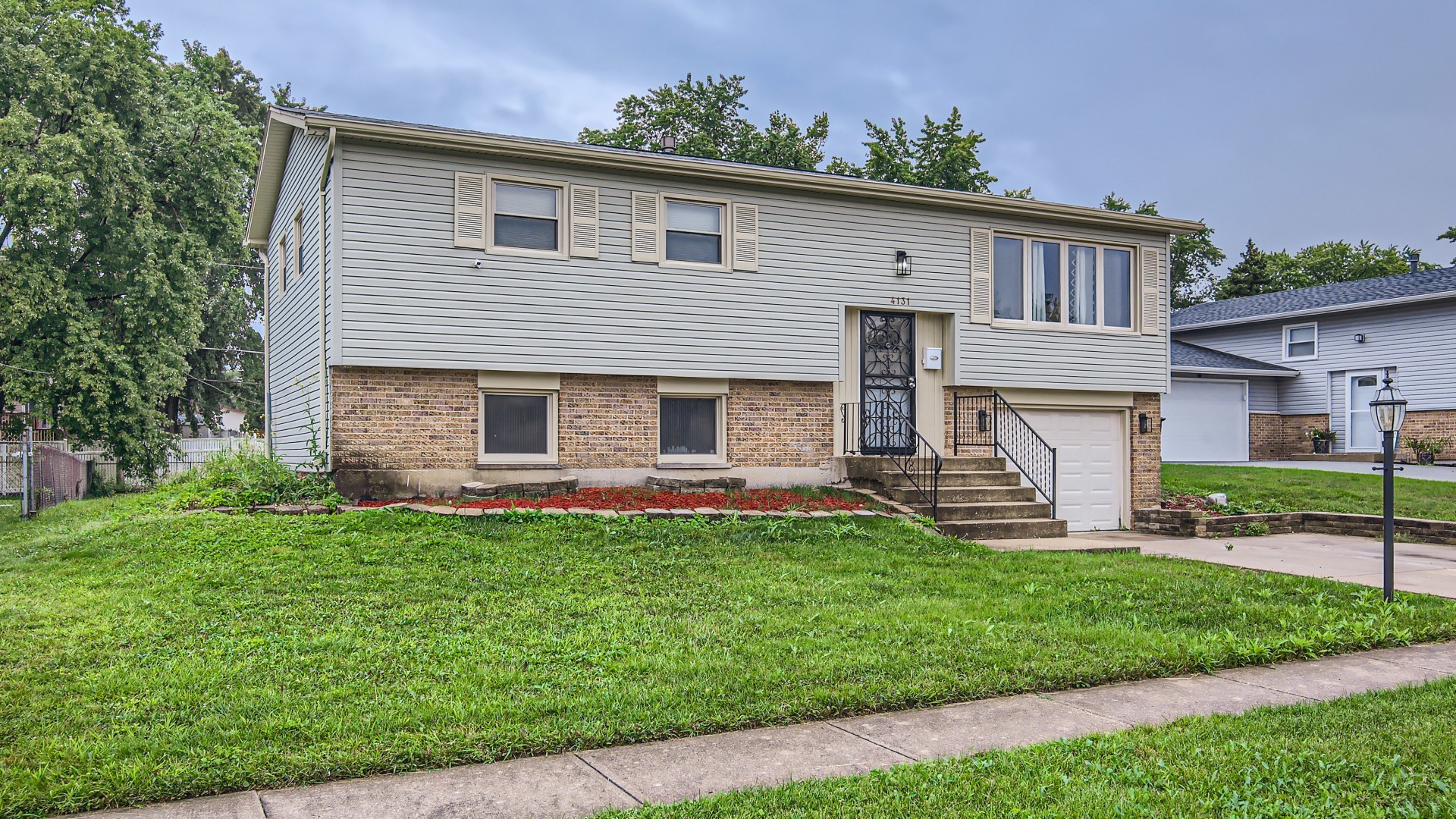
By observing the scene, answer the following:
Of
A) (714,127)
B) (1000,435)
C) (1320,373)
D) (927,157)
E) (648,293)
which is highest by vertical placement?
(714,127)

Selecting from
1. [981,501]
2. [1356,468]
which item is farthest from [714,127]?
[981,501]

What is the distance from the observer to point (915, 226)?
46.5 feet

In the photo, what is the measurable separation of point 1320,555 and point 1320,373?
725 inches

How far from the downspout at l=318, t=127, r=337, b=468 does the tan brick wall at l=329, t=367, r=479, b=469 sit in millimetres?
275

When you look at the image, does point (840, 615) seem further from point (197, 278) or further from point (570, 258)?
point (197, 278)

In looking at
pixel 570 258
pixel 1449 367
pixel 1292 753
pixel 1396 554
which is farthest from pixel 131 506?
pixel 1449 367

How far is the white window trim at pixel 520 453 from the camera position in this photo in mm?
11773

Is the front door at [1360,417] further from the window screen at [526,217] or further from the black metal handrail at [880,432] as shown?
the window screen at [526,217]

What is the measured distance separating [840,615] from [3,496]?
20554mm

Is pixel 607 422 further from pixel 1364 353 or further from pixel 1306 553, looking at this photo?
pixel 1364 353

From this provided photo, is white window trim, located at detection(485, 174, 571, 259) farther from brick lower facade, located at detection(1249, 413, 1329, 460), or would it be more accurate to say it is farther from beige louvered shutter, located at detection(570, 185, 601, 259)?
brick lower facade, located at detection(1249, 413, 1329, 460)

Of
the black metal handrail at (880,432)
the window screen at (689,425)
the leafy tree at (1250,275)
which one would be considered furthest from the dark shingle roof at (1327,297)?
the window screen at (689,425)

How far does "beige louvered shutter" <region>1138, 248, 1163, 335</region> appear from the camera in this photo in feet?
51.4

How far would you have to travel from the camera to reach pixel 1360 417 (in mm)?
25844
